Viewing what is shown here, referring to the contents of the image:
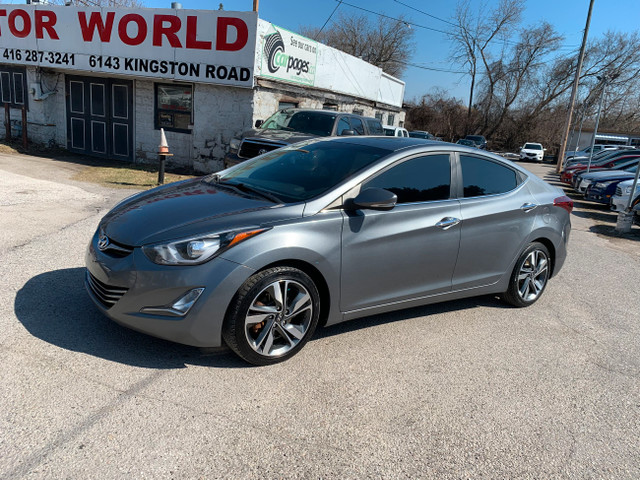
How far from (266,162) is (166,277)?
187cm

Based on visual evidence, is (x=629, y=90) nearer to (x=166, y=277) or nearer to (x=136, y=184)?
(x=136, y=184)

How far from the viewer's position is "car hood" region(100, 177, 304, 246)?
130 inches

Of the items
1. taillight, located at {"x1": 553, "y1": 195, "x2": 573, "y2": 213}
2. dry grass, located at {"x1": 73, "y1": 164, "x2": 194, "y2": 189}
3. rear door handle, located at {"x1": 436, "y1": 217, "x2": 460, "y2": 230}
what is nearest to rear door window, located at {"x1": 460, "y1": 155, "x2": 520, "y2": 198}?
rear door handle, located at {"x1": 436, "y1": 217, "x2": 460, "y2": 230}

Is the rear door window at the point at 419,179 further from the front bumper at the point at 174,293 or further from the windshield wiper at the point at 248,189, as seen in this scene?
the front bumper at the point at 174,293

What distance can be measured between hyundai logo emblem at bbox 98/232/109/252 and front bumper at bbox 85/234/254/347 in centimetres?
28

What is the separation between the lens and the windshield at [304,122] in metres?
10.7

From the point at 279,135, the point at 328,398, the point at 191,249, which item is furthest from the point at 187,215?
the point at 279,135

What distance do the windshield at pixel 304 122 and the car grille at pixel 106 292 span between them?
25.1ft

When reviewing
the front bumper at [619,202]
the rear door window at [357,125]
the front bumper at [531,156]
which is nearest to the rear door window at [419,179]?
the rear door window at [357,125]

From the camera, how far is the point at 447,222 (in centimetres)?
419

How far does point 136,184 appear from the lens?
1080cm

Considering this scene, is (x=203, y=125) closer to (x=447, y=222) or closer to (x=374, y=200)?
(x=447, y=222)

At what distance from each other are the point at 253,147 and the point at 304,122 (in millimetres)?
1855

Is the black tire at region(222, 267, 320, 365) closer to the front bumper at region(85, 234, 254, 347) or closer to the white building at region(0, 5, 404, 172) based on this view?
the front bumper at region(85, 234, 254, 347)
